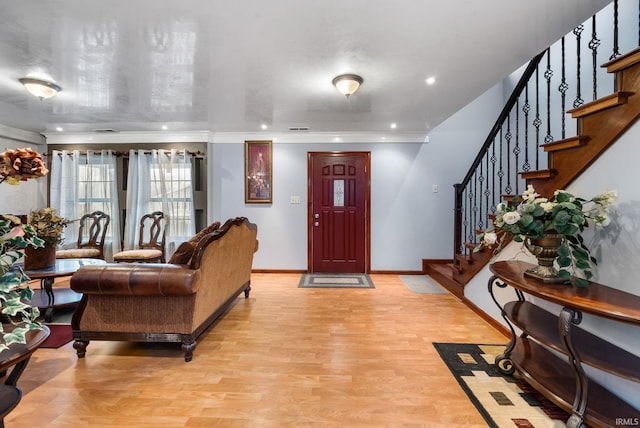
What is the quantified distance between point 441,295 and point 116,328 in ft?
10.9

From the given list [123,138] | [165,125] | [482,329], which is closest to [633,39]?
[482,329]

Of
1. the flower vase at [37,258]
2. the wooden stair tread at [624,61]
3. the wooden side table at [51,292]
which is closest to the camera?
the wooden stair tread at [624,61]

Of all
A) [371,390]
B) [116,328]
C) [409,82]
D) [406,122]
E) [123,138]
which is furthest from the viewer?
[123,138]

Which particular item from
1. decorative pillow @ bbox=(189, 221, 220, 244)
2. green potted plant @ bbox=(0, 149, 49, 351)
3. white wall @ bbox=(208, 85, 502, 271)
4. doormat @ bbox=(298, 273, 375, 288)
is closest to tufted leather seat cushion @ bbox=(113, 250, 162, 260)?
white wall @ bbox=(208, 85, 502, 271)

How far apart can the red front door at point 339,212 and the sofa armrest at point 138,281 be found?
2816 mm

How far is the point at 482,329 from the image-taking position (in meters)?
2.61

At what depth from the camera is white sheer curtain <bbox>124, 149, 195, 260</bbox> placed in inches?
180

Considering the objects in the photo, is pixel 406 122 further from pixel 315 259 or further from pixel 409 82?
pixel 315 259

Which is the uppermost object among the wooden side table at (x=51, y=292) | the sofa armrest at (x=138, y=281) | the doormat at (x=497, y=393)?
the sofa armrest at (x=138, y=281)

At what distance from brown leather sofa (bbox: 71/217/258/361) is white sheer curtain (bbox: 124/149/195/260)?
2561 millimetres

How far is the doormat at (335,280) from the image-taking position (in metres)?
4.01

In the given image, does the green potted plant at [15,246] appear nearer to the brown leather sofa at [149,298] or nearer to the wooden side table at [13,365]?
the wooden side table at [13,365]

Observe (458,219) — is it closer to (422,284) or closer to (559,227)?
(422,284)

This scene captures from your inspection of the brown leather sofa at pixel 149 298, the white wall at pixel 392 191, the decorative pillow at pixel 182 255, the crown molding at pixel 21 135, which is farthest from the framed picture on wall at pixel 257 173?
the crown molding at pixel 21 135
